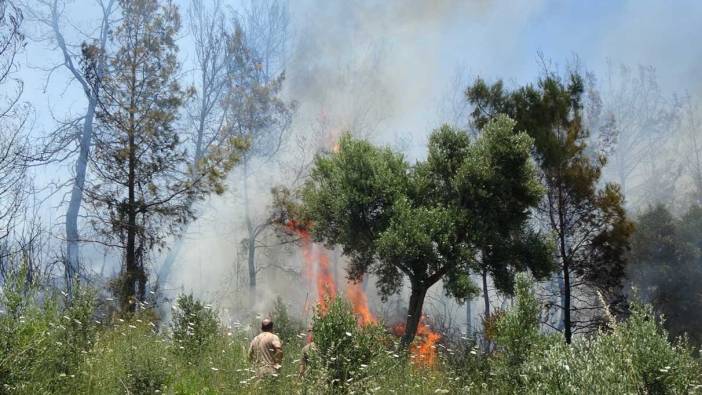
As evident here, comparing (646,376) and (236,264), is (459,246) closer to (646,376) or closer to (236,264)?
(646,376)

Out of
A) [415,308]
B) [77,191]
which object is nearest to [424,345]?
[415,308]

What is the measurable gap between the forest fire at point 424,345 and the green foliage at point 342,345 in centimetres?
222

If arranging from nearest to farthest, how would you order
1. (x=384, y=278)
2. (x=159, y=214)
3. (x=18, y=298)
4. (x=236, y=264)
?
1. (x=18, y=298)
2. (x=384, y=278)
3. (x=159, y=214)
4. (x=236, y=264)

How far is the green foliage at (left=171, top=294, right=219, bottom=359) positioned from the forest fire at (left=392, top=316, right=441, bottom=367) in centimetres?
362

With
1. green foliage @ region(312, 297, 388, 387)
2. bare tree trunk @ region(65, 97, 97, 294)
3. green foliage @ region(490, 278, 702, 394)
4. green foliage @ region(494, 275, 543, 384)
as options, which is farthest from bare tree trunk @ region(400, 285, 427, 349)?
bare tree trunk @ region(65, 97, 97, 294)

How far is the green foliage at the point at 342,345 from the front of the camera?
7211 mm

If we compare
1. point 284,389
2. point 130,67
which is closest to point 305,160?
point 130,67

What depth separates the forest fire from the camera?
10875 millimetres

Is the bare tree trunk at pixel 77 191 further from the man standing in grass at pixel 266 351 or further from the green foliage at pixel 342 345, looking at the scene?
the green foliage at pixel 342 345

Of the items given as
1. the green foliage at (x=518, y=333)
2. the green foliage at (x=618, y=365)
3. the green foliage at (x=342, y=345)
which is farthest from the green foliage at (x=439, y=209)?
the green foliage at (x=342, y=345)

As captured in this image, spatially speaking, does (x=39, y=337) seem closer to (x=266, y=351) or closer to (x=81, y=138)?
(x=266, y=351)

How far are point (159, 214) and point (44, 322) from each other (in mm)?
13675

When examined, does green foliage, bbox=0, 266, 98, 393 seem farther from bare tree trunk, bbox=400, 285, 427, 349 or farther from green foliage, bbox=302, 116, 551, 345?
bare tree trunk, bbox=400, 285, 427, 349

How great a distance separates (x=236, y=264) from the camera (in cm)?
3525
